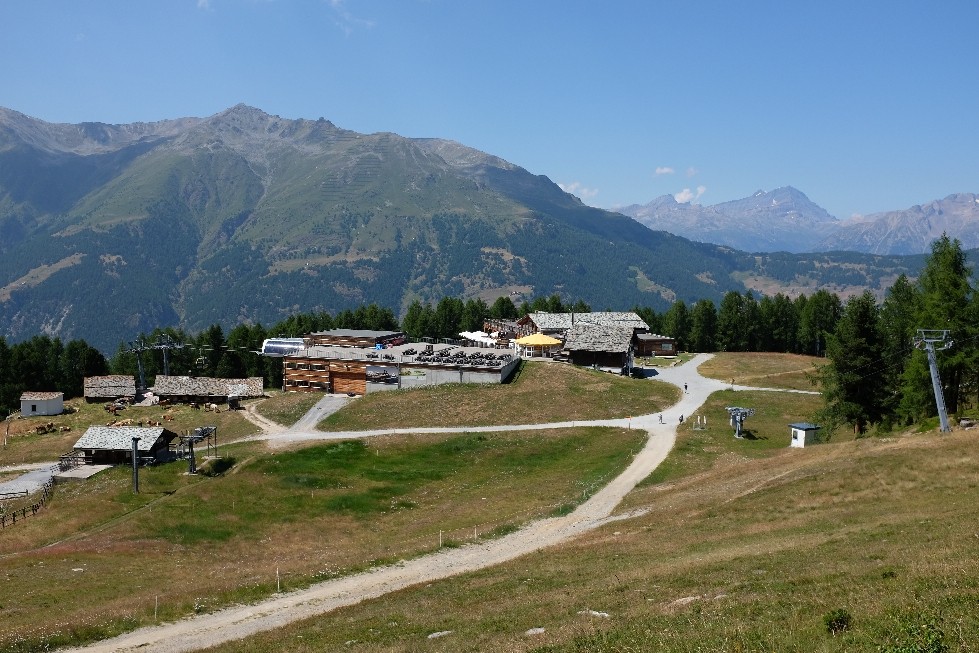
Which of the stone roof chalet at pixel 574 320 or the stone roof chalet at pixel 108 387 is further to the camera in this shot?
the stone roof chalet at pixel 574 320

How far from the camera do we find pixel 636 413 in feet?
291

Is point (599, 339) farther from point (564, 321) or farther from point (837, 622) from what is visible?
point (837, 622)

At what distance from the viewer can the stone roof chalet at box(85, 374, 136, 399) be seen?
11775cm

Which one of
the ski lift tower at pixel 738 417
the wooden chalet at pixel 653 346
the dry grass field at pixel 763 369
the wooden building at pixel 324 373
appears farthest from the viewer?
the wooden chalet at pixel 653 346

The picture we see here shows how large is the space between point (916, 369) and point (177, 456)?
77.9 metres

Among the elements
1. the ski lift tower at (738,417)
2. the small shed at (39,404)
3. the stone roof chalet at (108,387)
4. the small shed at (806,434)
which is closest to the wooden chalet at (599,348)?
the ski lift tower at (738,417)

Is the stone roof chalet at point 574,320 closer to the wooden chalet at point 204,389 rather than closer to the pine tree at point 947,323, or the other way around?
the wooden chalet at point 204,389

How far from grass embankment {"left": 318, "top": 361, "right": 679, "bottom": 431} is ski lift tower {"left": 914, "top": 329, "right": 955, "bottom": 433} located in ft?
124

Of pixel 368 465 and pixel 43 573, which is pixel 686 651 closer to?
pixel 43 573

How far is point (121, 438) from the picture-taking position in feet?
249

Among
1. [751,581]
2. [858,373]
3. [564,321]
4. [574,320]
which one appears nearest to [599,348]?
[564,321]

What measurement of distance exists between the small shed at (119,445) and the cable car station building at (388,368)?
112 feet

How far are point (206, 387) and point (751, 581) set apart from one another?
342 feet

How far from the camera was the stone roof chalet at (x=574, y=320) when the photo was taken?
13912cm
